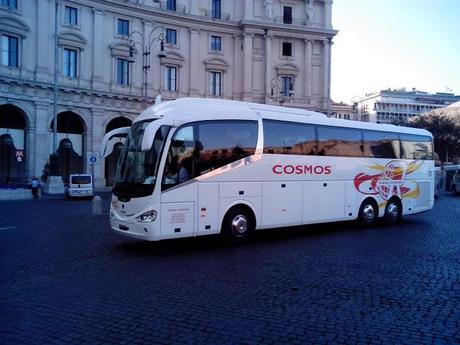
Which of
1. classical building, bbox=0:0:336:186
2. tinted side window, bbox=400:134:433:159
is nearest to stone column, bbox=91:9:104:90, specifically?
classical building, bbox=0:0:336:186

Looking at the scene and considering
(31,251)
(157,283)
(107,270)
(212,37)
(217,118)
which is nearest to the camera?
(157,283)

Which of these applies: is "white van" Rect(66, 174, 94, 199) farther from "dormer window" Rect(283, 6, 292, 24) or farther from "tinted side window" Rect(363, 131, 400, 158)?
"dormer window" Rect(283, 6, 292, 24)

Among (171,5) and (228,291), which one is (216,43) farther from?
(228,291)

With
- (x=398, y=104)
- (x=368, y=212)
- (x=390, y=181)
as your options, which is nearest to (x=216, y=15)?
(x=390, y=181)

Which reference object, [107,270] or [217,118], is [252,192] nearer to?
[217,118]

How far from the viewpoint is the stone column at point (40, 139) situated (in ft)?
129

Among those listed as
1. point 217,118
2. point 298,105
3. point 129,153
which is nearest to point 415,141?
point 217,118

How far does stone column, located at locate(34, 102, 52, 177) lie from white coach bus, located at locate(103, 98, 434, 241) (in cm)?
3021

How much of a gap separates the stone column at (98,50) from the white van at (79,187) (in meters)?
15.3

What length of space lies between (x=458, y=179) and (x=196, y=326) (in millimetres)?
41156

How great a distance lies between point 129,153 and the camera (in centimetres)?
1073

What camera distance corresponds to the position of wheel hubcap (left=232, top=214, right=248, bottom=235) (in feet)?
37.7

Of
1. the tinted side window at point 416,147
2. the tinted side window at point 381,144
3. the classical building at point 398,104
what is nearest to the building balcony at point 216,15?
the tinted side window at point 416,147

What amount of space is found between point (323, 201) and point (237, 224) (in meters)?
3.50
